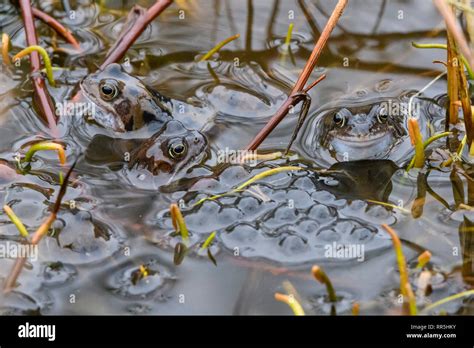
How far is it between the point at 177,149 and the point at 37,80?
1368 millimetres

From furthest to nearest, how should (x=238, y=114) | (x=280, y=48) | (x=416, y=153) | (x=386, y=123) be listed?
(x=280, y=48) → (x=238, y=114) → (x=386, y=123) → (x=416, y=153)

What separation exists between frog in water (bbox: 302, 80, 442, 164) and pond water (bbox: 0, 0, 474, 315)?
0.10 feet

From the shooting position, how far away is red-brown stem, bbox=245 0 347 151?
169 inches

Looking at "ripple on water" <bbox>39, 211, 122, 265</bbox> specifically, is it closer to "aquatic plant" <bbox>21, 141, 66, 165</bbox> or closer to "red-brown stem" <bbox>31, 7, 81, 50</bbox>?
"aquatic plant" <bbox>21, 141, 66, 165</bbox>

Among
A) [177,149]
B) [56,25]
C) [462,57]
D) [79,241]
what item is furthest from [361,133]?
[56,25]

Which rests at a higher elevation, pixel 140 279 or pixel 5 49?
pixel 5 49

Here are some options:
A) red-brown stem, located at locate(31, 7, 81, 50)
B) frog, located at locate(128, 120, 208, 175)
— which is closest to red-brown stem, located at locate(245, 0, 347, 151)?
frog, located at locate(128, 120, 208, 175)

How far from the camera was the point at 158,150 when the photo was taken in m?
4.47

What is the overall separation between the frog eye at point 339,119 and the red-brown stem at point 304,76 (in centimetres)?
40

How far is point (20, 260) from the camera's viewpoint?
12.2 feet

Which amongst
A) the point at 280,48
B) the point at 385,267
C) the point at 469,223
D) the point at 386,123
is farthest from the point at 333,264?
the point at 280,48

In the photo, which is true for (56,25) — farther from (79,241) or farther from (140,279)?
(140,279)
